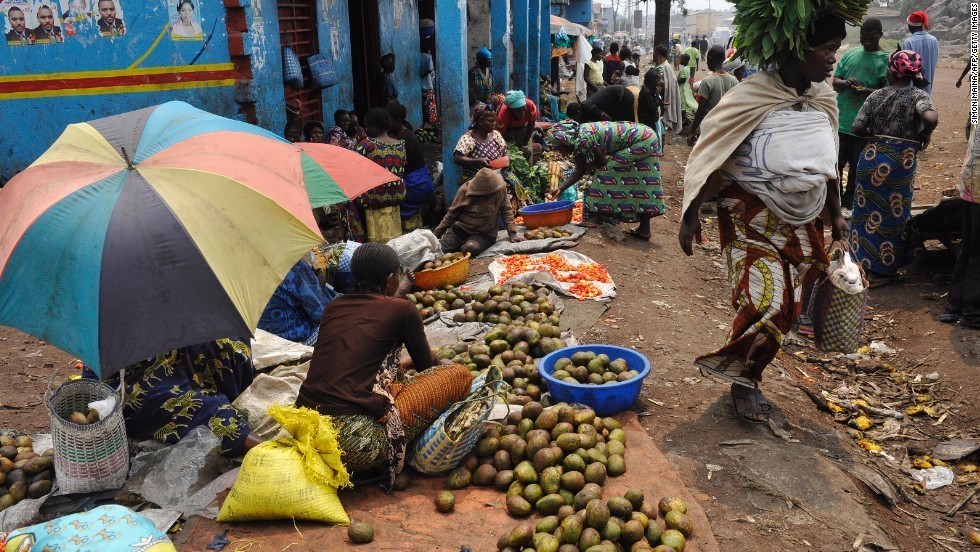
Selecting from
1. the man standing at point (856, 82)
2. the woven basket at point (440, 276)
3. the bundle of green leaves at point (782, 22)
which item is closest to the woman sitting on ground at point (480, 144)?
the woven basket at point (440, 276)

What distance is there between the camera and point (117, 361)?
9.73 ft

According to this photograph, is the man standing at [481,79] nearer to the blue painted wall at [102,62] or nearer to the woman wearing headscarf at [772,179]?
the blue painted wall at [102,62]

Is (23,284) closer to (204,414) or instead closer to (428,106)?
(204,414)

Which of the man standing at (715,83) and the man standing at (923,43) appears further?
the man standing at (715,83)

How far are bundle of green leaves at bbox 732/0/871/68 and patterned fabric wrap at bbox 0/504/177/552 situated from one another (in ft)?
11.8

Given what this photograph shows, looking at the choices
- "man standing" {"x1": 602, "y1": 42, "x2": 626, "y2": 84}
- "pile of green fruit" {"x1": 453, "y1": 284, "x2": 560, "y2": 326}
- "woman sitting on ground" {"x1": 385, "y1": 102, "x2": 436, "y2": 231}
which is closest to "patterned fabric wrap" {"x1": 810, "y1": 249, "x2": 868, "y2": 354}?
"pile of green fruit" {"x1": 453, "y1": 284, "x2": 560, "y2": 326}

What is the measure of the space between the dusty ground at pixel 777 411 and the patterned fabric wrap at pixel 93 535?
237cm

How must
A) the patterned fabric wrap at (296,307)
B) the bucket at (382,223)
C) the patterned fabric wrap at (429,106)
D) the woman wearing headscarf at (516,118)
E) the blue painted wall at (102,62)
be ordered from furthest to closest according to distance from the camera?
1. the patterned fabric wrap at (429,106)
2. the woman wearing headscarf at (516,118)
3. the bucket at (382,223)
4. the blue painted wall at (102,62)
5. the patterned fabric wrap at (296,307)

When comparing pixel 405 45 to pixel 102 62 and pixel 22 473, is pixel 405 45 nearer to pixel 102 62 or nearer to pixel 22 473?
pixel 102 62

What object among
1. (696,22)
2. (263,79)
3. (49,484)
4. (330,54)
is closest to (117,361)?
(49,484)

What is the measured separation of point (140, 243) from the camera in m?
3.09

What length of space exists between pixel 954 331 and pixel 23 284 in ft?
20.7

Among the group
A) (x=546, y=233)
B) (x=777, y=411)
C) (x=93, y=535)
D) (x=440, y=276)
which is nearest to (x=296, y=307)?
(x=440, y=276)

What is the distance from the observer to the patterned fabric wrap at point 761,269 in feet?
13.4
